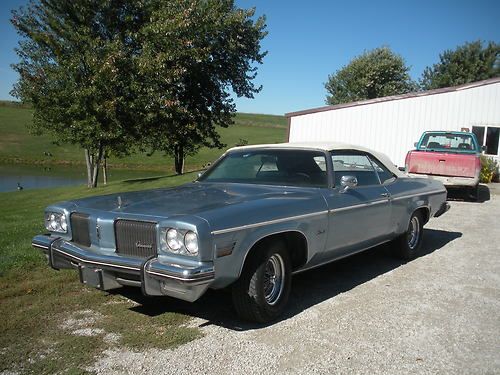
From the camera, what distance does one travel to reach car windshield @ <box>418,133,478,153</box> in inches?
474

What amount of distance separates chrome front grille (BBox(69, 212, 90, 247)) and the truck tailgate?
9.48 metres

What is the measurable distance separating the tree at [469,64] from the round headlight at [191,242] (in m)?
43.5

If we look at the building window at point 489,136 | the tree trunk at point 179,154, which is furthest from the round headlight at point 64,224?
the tree trunk at point 179,154

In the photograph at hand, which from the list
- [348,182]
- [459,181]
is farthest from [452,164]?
[348,182]

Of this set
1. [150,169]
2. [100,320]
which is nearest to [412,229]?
[100,320]

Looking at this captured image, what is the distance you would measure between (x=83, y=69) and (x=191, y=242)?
16581 millimetres

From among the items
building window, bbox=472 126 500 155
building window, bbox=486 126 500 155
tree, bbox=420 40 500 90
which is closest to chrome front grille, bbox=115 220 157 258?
building window, bbox=472 126 500 155

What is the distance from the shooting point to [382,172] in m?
5.83

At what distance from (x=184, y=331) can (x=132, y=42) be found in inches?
672

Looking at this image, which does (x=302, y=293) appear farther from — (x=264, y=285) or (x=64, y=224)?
(x=64, y=224)

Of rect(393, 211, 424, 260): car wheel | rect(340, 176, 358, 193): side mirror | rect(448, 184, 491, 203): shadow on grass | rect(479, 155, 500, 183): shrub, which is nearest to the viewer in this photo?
rect(340, 176, 358, 193): side mirror

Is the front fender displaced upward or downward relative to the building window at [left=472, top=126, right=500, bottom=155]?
downward

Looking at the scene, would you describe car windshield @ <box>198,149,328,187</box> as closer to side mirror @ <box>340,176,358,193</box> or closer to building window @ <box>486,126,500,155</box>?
side mirror @ <box>340,176,358,193</box>

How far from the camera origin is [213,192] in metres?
4.44
